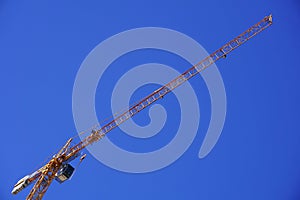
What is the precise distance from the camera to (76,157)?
41.6 m

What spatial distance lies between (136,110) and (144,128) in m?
3.54

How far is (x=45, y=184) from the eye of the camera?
38.8 meters

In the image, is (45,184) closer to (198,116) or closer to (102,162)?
(102,162)

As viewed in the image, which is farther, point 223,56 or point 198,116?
point 223,56

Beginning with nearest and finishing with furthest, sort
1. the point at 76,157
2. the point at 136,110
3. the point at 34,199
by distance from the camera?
the point at 34,199, the point at 76,157, the point at 136,110

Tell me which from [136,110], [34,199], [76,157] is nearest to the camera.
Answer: [34,199]

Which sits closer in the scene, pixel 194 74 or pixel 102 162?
pixel 102 162

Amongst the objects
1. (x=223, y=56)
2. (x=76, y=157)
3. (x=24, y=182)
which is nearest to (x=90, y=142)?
(x=76, y=157)

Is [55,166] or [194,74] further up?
[194,74]

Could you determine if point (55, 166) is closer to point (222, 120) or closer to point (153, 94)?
point (153, 94)

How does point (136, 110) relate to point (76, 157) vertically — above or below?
above

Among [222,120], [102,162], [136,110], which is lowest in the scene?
[222,120]

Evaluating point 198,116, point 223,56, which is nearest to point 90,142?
point 198,116

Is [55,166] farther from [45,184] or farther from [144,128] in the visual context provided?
[144,128]
